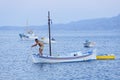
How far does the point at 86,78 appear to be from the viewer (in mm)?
43219

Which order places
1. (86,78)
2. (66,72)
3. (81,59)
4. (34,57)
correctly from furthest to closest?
1. (81,59)
2. (34,57)
3. (66,72)
4. (86,78)

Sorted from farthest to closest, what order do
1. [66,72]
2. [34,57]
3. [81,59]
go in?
[81,59]
[34,57]
[66,72]

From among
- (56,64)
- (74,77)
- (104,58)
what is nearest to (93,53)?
(104,58)

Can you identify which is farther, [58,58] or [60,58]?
[60,58]

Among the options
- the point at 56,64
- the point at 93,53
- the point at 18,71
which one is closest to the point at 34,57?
the point at 56,64

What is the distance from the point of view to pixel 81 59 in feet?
197

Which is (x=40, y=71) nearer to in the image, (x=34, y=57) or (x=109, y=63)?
(x=34, y=57)

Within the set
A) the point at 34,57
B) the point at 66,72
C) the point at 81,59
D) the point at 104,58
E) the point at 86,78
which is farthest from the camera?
the point at 104,58

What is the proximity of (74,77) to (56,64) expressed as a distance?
12853 millimetres

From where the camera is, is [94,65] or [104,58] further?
[104,58]

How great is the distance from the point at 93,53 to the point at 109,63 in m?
4.18

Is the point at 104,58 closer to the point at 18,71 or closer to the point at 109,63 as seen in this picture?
the point at 109,63

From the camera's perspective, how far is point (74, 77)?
143 feet

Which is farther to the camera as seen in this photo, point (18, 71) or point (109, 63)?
point (109, 63)
